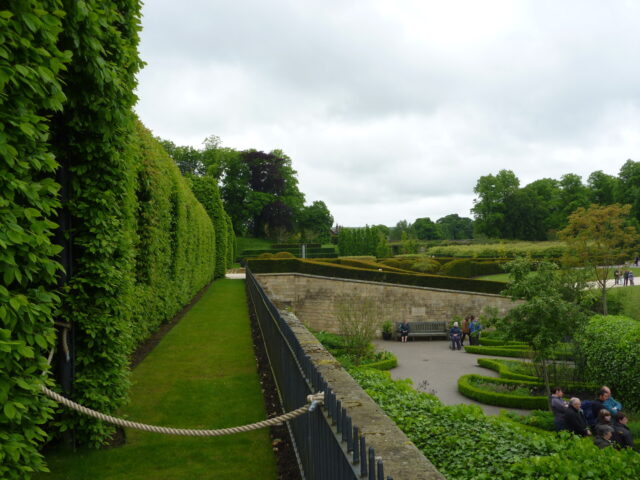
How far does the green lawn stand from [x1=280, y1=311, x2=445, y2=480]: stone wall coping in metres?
1.24

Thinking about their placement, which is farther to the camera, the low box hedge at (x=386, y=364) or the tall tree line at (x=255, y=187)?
the tall tree line at (x=255, y=187)

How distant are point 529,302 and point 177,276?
445 inches

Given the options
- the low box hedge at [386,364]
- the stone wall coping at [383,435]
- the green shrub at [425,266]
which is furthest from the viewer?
the green shrub at [425,266]

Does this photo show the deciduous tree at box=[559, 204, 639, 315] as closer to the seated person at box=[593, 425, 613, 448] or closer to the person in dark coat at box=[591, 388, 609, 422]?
the person in dark coat at box=[591, 388, 609, 422]

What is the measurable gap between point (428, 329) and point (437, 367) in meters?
7.43

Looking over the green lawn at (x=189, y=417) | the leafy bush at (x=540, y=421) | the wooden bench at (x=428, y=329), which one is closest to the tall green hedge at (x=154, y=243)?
the green lawn at (x=189, y=417)

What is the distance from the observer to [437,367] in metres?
18.7

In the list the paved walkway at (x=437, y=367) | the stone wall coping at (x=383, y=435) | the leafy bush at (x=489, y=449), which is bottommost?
the paved walkway at (x=437, y=367)

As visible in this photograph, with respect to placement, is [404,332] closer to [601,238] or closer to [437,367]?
[437,367]

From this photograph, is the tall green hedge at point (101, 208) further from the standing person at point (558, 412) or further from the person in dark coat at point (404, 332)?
the person in dark coat at point (404, 332)

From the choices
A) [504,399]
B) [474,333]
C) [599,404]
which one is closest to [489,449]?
[599,404]

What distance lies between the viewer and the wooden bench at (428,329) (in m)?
25.7

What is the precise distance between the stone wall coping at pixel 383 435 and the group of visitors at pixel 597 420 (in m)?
5.58

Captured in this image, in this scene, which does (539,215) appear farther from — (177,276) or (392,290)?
(177,276)
